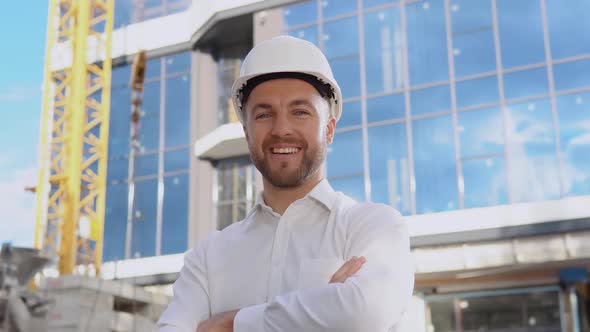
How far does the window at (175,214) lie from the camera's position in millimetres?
30578

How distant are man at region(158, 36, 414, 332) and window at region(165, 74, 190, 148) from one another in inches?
1148

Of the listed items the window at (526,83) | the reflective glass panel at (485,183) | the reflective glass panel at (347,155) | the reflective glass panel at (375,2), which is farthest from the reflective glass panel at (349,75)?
the window at (526,83)

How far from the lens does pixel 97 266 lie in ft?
120

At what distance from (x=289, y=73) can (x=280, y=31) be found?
26.8 meters

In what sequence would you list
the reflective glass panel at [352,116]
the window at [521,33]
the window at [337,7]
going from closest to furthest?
1. the window at [521,33]
2. the reflective glass panel at [352,116]
3. the window at [337,7]

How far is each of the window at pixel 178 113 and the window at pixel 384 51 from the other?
8.26 m

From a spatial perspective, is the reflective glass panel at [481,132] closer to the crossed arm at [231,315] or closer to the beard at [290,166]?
the beard at [290,166]

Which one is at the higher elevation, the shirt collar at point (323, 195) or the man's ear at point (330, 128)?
the man's ear at point (330, 128)

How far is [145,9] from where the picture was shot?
3491 centimetres

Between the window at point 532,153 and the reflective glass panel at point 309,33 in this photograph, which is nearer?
the window at point 532,153

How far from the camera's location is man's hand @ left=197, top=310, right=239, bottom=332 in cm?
271

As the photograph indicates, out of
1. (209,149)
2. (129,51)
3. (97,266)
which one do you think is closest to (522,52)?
(209,149)

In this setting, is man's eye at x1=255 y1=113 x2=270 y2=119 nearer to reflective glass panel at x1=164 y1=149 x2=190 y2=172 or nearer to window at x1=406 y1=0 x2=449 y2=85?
window at x1=406 y1=0 x2=449 y2=85

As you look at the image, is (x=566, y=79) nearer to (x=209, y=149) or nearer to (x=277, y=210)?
(x=209, y=149)
